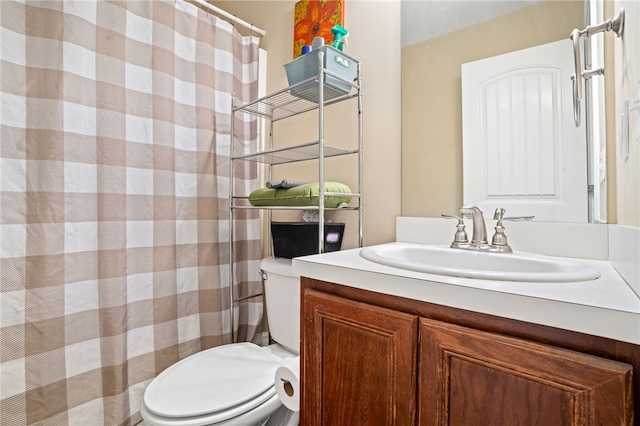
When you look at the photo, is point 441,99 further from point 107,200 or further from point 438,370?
point 107,200

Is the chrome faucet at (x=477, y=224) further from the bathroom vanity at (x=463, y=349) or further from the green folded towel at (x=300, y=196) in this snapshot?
the green folded towel at (x=300, y=196)

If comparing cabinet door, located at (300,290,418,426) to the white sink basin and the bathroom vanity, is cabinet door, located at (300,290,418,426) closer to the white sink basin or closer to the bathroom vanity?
the bathroom vanity

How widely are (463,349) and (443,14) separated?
45.3 inches

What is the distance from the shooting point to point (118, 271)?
1.19 m

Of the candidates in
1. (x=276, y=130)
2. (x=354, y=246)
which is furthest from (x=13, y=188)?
(x=354, y=246)

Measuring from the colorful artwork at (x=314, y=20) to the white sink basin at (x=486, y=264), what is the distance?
3.41 ft

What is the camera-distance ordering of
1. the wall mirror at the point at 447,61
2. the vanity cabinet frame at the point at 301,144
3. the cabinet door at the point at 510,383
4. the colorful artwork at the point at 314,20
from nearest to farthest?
the cabinet door at the point at 510,383, the wall mirror at the point at 447,61, the vanity cabinet frame at the point at 301,144, the colorful artwork at the point at 314,20

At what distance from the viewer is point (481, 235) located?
0.89 meters

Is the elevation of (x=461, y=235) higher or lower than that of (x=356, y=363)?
higher

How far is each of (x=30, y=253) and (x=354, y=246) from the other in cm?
115

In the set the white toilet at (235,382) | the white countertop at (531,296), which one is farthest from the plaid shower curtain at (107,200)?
the white countertop at (531,296)

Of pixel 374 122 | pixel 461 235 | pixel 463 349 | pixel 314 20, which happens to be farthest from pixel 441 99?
pixel 463 349

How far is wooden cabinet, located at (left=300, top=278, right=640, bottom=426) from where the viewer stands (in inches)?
16.6

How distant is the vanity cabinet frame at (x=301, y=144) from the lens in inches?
43.6
